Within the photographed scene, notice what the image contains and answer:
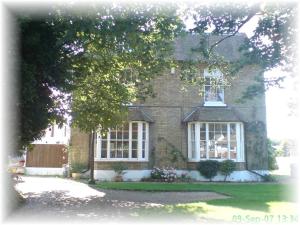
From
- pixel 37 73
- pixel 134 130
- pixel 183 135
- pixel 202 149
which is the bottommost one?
pixel 202 149

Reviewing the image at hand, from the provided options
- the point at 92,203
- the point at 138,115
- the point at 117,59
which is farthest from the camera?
the point at 138,115

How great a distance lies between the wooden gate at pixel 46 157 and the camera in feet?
94.2

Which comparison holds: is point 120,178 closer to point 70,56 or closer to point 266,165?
point 266,165

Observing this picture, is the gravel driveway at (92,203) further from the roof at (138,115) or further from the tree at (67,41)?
the roof at (138,115)

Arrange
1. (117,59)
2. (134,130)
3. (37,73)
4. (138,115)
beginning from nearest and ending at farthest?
(37,73)
(117,59)
(138,115)
(134,130)

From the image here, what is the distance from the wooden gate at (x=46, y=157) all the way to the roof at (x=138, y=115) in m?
7.25

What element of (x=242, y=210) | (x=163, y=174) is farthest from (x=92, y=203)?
(x=163, y=174)

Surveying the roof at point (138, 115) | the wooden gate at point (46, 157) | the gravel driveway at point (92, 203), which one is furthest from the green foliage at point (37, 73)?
the wooden gate at point (46, 157)

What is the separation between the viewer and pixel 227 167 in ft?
77.9

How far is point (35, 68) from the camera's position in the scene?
11.5 m

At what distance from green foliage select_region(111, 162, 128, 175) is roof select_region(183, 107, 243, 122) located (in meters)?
4.65

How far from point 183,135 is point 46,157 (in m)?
10.6

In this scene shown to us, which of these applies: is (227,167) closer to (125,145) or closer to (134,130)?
(134,130)

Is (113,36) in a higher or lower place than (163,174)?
higher
